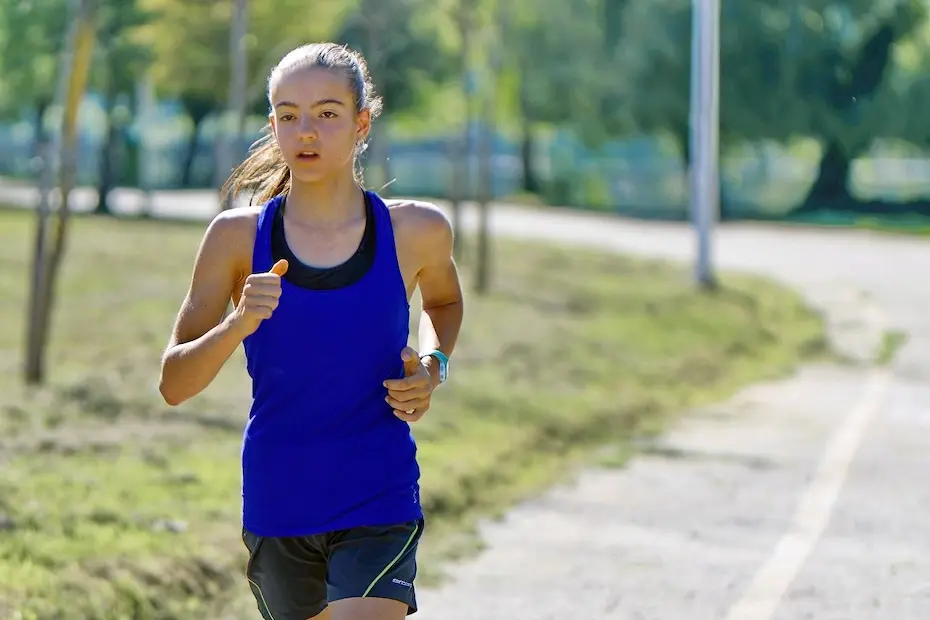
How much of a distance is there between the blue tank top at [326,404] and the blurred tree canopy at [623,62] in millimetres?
36495

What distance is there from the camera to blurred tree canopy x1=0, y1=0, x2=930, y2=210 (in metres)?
44.0

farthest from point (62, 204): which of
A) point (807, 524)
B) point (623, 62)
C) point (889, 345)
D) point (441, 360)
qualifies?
Answer: point (623, 62)

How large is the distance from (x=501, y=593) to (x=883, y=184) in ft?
195

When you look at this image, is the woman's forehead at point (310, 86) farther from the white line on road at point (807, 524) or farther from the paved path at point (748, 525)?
the white line on road at point (807, 524)

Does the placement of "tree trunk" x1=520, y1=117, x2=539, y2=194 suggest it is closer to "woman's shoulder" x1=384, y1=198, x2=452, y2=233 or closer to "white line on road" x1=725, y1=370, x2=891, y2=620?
"white line on road" x1=725, y1=370, x2=891, y2=620

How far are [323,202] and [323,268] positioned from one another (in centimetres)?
19

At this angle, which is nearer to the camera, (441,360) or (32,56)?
(441,360)

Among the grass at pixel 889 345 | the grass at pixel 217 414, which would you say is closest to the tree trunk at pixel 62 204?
the grass at pixel 217 414

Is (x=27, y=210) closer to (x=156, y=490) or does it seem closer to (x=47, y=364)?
(x=47, y=364)

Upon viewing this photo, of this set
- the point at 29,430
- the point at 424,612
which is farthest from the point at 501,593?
the point at 29,430

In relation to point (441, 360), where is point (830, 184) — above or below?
below

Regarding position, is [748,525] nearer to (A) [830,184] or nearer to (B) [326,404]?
(B) [326,404]

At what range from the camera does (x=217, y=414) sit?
11.1 metres

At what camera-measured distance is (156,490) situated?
8.55m
